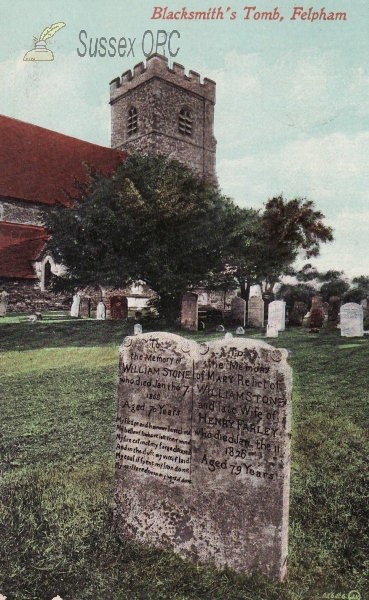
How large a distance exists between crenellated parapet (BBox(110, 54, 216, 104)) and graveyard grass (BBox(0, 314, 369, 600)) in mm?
21108

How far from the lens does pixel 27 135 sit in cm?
1981

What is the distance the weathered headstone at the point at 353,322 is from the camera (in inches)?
411

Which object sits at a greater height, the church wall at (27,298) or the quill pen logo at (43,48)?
the quill pen logo at (43,48)

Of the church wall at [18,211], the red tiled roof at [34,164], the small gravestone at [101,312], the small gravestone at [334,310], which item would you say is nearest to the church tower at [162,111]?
the red tiled roof at [34,164]

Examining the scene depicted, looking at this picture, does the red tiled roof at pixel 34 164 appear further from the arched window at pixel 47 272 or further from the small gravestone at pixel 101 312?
the small gravestone at pixel 101 312

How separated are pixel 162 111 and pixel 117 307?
15094 millimetres

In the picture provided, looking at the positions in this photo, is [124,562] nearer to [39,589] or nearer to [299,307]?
[39,589]

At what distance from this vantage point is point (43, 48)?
4539 millimetres

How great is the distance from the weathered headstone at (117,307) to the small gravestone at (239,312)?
3407 millimetres

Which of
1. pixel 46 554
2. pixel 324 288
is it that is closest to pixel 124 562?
pixel 46 554

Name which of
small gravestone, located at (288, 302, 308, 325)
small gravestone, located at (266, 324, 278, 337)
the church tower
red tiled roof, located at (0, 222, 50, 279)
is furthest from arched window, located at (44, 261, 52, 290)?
small gravestone, located at (266, 324, 278, 337)

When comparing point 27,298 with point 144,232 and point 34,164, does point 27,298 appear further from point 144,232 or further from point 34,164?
point 144,232

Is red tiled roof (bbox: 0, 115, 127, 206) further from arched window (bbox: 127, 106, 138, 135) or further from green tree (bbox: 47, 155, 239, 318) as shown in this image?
green tree (bbox: 47, 155, 239, 318)

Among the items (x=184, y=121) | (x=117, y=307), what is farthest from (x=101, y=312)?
(x=184, y=121)
